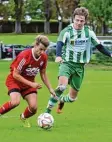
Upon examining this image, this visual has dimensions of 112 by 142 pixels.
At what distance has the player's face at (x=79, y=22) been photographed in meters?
12.2

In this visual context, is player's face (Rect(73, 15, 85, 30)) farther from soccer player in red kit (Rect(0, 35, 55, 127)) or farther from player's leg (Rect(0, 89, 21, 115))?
player's leg (Rect(0, 89, 21, 115))

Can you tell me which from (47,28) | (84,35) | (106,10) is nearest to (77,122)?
(84,35)

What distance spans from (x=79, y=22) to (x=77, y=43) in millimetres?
669

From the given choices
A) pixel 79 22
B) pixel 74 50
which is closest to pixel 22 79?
pixel 79 22

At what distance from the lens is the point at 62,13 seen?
97250mm

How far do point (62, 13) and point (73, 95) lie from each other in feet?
277

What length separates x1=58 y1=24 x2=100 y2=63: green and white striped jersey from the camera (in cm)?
1273

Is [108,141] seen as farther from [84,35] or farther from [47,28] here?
[47,28]

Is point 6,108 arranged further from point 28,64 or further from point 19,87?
point 28,64

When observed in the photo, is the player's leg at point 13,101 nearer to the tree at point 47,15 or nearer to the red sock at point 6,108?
the red sock at point 6,108

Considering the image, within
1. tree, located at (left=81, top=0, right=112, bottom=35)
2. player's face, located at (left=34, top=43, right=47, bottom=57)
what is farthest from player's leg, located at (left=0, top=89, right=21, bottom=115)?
tree, located at (left=81, top=0, right=112, bottom=35)

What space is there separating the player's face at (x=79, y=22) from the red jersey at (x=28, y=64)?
150 centimetres

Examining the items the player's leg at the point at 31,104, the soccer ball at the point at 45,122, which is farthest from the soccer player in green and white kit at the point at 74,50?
the soccer ball at the point at 45,122

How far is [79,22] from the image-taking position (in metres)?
12.3
